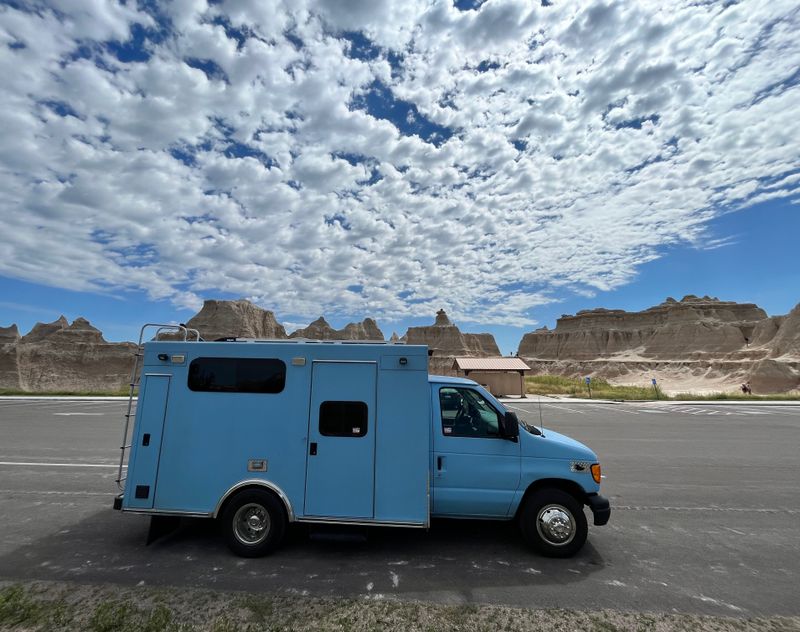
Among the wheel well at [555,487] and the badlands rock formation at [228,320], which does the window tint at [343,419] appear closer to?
the wheel well at [555,487]

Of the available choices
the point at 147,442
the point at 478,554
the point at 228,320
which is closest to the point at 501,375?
the point at 478,554

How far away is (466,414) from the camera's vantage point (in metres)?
5.36

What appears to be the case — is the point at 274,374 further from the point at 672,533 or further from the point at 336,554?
the point at 672,533

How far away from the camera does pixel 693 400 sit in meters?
34.6

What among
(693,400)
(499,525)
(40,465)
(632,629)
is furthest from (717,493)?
(693,400)

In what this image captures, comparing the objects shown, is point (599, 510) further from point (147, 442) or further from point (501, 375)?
point (501, 375)

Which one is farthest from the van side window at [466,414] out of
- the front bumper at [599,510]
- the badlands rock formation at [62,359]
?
the badlands rock formation at [62,359]

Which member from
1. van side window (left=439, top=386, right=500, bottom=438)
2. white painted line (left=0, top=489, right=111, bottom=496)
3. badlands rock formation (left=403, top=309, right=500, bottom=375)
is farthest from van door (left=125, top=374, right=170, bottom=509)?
badlands rock formation (left=403, top=309, right=500, bottom=375)

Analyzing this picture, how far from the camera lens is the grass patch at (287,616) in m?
3.57

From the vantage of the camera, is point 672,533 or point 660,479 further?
point 660,479

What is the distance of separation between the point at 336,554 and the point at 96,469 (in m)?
7.39

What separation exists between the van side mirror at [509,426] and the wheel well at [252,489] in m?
2.78

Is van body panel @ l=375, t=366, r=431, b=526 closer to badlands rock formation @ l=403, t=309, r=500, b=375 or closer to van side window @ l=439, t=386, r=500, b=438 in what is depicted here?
van side window @ l=439, t=386, r=500, b=438

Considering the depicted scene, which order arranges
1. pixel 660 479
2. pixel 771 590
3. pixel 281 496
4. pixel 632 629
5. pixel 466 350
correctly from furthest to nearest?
pixel 466 350, pixel 660 479, pixel 281 496, pixel 771 590, pixel 632 629
